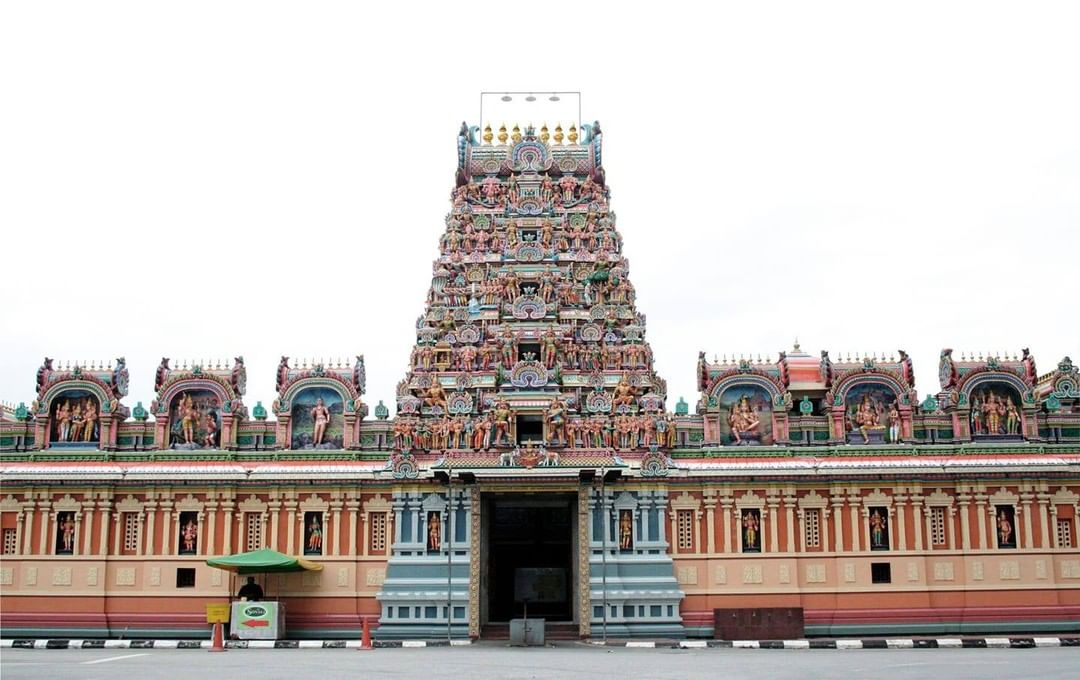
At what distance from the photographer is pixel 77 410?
43.4m

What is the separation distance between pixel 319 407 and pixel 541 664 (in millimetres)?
18000

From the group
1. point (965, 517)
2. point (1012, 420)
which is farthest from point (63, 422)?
point (1012, 420)

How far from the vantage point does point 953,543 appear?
1614 inches

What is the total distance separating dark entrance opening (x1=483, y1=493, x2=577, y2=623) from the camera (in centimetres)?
4391

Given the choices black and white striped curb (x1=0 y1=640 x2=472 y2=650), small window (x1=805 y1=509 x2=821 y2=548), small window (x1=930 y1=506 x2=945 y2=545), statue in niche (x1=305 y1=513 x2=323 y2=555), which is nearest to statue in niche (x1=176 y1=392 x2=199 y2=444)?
statue in niche (x1=305 y1=513 x2=323 y2=555)

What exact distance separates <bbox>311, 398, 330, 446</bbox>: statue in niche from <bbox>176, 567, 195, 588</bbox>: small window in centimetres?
634

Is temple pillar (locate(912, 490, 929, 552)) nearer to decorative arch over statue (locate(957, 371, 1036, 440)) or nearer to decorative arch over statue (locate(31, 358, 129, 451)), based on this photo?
decorative arch over statue (locate(957, 371, 1036, 440))

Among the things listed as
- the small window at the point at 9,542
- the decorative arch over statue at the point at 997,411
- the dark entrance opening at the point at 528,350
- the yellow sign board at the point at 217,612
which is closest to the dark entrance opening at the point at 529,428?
the dark entrance opening at the point at 528,350

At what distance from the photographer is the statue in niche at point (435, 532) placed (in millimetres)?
41125

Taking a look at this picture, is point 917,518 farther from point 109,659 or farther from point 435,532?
point 109,659

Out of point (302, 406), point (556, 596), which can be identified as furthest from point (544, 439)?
point (302, 406)

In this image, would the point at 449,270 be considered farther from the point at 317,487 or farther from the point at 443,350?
the point at 317,487

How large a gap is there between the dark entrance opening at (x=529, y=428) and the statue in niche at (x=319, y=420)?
7.16 meters

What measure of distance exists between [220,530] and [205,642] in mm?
4546
